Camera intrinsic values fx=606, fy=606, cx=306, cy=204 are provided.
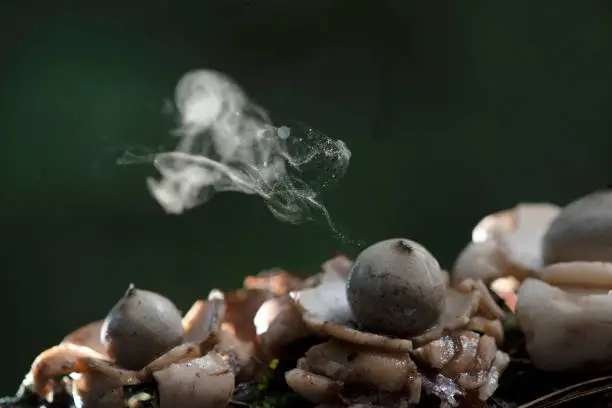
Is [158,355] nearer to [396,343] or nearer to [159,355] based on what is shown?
[159,355]

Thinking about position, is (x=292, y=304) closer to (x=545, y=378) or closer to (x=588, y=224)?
(x=545, y=378)

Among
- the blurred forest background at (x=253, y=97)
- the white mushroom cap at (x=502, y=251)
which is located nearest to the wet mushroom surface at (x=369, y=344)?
the white mushroom cap at (x=502, y=251)

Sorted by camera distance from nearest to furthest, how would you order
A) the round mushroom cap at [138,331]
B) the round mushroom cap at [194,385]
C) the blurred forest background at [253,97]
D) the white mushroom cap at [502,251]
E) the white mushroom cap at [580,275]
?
the round mushroom cap at [194,385], the round mushroom cap at [138,331], the white mushroom cap at [580,275], the white mushroom cap at [502,251], the blurred forest background at [253,97]

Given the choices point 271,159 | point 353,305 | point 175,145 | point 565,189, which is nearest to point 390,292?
point 353,305

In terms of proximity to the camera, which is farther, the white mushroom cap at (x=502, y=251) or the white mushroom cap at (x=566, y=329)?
the white mushroom cap at (x=502, y=251)

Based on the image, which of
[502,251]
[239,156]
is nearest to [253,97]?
[239,156]

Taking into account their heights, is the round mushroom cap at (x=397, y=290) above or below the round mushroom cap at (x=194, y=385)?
above

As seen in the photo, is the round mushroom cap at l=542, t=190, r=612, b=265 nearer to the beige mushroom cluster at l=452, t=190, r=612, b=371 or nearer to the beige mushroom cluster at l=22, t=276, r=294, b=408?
the beige mushroom cluster at l=452, t=190, r=612, b=371

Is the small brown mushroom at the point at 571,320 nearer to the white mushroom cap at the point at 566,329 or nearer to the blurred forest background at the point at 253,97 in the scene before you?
the white mushroom cap at the point at 566,329

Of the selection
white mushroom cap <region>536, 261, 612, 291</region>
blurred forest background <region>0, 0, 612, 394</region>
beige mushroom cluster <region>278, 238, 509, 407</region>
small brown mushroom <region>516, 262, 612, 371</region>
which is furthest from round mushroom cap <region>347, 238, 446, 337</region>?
blurred forest background <region>0, 0, 612, 394</region>
